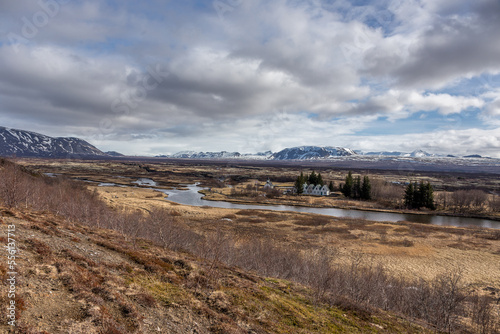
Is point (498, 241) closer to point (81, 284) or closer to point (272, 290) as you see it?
point (272, 290)

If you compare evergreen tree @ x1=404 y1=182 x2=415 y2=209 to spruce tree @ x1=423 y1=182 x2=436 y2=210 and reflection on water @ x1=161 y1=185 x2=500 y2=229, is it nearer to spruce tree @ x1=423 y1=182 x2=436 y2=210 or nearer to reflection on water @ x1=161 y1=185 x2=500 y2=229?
spruce tree @ x1=423 y1=182 x2=436 y2=210

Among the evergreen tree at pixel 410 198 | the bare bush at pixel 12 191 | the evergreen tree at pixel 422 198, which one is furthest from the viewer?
the evergreen tree at pixel 410 198

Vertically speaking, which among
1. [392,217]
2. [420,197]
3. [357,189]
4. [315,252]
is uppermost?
[357,189]

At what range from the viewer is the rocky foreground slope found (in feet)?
22.1

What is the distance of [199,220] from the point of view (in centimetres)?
5253

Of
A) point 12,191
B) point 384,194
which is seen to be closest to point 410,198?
point 384,194

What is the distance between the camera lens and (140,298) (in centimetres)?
849

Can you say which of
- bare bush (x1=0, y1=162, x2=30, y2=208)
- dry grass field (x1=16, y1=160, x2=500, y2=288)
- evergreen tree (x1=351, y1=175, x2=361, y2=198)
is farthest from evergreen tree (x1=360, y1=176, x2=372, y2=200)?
bare bush (x1=0, y1=162, x2=30, y2=208)

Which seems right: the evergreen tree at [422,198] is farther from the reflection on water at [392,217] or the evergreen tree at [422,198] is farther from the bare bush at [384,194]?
the reflection on water at [392,217]

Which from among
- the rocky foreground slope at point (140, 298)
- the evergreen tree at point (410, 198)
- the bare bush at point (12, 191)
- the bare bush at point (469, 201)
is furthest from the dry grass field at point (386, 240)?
the bare bush at point (469, 201)

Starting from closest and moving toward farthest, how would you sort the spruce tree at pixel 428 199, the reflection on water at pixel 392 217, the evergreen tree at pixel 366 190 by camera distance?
1. the reflection on water at pixel 392 217
2. the spruce tree at pixel 428 199
3. the evergreen tree at pixel 366 190

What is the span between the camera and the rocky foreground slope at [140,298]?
673 centimetres

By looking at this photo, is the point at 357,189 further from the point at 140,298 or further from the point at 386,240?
the point at 140,298

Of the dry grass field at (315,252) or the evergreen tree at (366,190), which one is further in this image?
the evergreen tree at (366,190)
